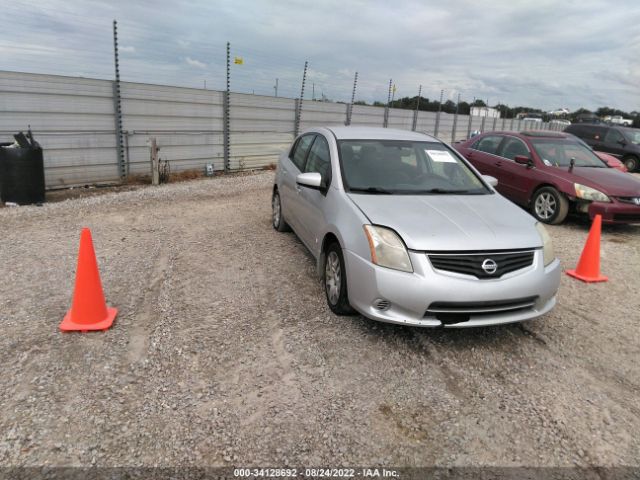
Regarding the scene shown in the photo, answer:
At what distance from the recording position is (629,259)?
239 inches

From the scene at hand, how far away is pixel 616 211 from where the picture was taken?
702 centimetres

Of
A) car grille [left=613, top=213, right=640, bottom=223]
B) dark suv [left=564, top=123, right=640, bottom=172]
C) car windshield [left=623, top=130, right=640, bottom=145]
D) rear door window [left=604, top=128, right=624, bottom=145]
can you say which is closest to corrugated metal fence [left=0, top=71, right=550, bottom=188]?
car grille [left=613, top=213, right=640, bottom=223]

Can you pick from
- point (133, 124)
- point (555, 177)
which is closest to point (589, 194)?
point (555, 177)

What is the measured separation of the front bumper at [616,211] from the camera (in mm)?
6996

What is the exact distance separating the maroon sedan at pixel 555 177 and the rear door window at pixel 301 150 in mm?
4341

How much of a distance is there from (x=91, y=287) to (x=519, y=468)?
319 cm

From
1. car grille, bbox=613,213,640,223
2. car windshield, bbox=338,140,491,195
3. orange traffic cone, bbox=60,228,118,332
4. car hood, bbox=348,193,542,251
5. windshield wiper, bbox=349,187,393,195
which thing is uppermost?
car windshield, bbox=338,140,491,195

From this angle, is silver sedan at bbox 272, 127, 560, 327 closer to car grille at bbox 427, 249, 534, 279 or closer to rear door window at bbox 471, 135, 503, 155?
car grille at bbox 427, 249, 534, 279

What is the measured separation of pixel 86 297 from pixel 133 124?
25.2 ft

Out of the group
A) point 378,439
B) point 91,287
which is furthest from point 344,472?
point 91,287

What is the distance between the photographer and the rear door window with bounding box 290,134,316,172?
5.48m

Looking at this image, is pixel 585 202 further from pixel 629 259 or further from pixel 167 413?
pixel 167 413

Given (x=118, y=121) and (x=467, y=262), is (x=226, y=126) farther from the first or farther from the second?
(x=467, y=262)

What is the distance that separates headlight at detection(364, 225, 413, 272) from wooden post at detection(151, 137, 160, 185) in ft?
25.6
